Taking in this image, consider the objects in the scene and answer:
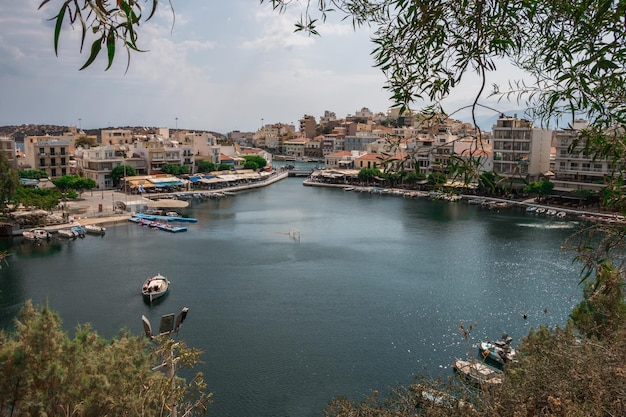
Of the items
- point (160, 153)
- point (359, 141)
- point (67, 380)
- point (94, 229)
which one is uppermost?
point (359, 141)

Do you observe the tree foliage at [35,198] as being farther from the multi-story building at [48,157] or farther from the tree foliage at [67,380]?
the tree foliage at [67,380]

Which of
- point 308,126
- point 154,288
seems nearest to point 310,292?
point 154,288

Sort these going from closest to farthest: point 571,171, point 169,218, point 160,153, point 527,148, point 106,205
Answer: point 169,218
point 106,205
point 571,171
point 527,148
point 160,153

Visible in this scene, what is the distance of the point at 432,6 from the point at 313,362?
583cm

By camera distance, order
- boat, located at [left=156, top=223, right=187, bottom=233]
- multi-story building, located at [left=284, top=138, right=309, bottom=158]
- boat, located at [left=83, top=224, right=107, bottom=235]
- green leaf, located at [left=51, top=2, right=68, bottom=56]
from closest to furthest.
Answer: green leaf, located at [left=51, top=2, right=68, bottom=56]
boat, located at [left=83, top=224, right=107, bottom=235]
boat, located at [left=156, top=223, right=187, bottom=233]
multi-story building, located at [left=284, top=138, right=309, bottom=158]

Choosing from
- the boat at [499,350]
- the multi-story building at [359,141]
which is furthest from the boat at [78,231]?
the multi-story building at [359,141]

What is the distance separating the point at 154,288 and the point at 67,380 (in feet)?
19.0

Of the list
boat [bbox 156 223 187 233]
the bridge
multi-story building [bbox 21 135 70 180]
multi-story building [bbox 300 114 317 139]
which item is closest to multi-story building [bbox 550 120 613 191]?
boat [bbox 156 223 187 233]

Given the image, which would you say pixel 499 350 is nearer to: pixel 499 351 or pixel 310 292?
pixel 499 351

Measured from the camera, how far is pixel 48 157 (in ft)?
70.1

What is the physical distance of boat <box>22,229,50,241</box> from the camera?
44.4ft

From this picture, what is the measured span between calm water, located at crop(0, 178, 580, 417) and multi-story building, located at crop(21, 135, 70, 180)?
26.3 ft

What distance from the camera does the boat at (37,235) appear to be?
13531mm

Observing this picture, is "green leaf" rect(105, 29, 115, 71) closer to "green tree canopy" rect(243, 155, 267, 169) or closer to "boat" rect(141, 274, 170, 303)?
"boat" rect(141, 274, 170, 303)
